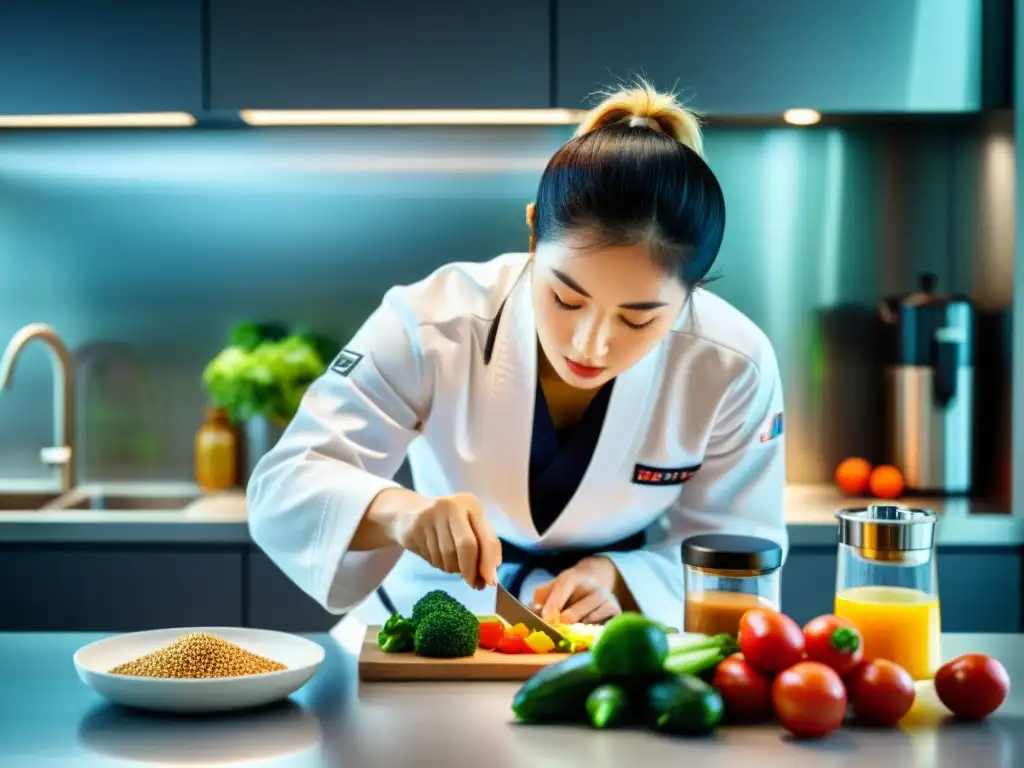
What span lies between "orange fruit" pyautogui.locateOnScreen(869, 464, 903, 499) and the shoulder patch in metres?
1.56

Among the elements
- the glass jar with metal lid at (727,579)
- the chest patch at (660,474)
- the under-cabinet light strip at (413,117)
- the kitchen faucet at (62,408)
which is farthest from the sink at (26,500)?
the glass jar with metal lid at (727,579)

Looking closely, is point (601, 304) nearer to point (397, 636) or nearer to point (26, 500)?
point (397, 636)

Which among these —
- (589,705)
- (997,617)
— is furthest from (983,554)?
(589,705)

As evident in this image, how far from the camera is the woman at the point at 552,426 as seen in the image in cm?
158

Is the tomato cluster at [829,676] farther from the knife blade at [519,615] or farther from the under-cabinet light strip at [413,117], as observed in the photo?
the under-cabinet light strip at [413,117]

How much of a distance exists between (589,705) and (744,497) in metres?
0.77

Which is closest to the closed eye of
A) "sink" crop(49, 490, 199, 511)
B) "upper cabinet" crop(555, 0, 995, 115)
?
"upper cabinet" crop(555, 0, 995, 115)

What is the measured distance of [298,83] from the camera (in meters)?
2.79

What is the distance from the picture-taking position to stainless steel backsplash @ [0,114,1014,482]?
3.14 m

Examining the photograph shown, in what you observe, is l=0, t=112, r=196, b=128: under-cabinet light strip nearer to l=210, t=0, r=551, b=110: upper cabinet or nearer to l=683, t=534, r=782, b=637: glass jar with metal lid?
l=210, t=0, r=551, b=110: upper cabinet

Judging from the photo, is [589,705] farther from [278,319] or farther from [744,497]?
[278,319]

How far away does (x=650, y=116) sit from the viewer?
1667 millimetres

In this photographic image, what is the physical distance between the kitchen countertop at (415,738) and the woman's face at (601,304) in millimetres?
433

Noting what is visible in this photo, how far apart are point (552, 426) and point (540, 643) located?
0.50 metres
